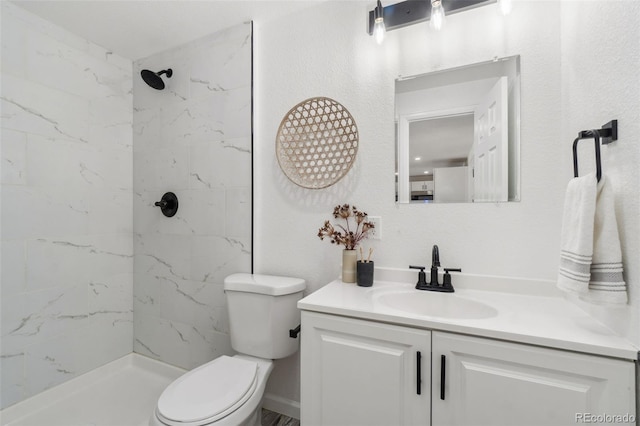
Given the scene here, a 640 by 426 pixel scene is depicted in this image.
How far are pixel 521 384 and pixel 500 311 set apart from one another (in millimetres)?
255

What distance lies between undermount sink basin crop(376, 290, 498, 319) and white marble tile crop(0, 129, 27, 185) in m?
2.05

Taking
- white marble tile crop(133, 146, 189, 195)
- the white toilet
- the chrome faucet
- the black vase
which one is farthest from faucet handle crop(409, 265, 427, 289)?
white marble tile crop(133, 146, 189, 195)

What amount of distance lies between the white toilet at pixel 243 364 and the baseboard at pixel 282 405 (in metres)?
0.25

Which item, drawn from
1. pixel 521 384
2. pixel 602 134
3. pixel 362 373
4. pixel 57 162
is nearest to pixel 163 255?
pixel 57 162

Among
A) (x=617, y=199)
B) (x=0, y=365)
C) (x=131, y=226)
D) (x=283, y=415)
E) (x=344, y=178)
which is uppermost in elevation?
(x=344, y=178)

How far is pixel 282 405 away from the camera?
64.5 inches

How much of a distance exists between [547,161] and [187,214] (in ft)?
6.65

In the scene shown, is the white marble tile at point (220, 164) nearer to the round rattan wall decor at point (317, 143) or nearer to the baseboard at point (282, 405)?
the round rattan wall decor at point (317, 143)

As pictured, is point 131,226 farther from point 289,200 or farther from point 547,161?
point 547,161

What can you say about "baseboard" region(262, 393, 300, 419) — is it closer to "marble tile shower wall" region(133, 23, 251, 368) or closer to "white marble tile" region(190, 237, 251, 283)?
"marble tile shower wall" region(133, 23, 251, 368)

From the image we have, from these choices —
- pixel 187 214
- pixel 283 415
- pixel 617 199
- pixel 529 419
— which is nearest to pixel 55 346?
pixel 187 214

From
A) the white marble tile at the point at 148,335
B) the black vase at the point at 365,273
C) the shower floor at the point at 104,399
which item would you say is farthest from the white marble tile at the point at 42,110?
the black vase at the point at 365,273

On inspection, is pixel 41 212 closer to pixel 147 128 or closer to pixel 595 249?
pixel 147 128

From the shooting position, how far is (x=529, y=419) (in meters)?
0.80
